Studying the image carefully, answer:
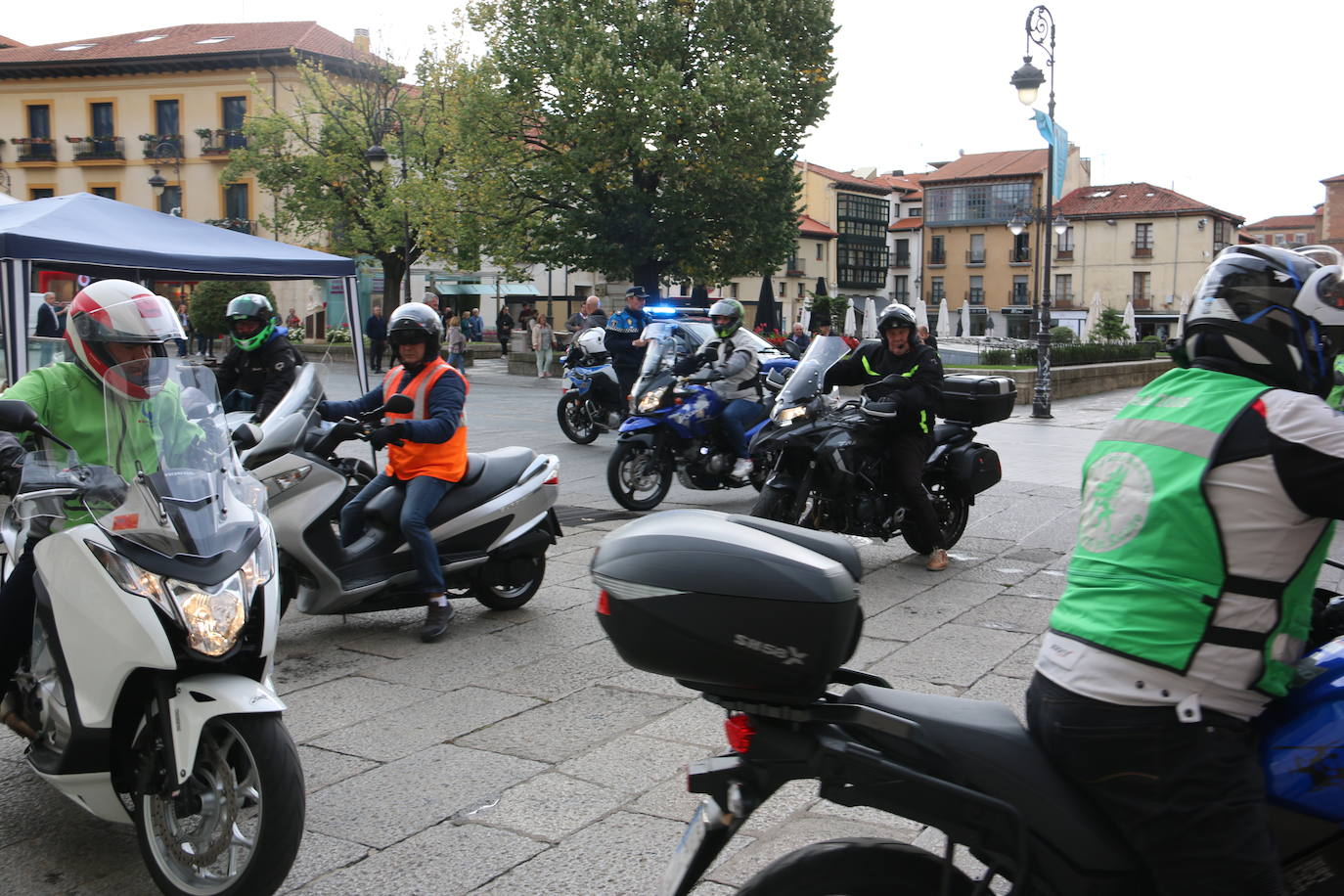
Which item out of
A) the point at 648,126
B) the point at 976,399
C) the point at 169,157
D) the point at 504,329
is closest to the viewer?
the point at 976,399

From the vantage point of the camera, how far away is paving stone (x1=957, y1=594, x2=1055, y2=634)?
609 centimetres

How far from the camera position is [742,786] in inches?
76.7

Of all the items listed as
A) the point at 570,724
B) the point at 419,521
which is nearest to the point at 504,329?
the point at 419,521

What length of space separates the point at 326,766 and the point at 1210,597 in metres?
3.14

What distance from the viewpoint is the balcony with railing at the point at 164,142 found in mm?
51188

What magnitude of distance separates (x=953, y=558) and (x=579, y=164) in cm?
2336

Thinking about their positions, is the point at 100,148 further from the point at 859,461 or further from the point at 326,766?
the point at 326,766

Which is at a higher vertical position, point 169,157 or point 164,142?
point 164,142

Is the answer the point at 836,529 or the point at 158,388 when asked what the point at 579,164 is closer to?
the point at 836,529

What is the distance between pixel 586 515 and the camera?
945 centimetres

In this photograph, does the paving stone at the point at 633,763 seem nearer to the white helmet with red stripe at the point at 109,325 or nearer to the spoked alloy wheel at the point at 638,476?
the white helmet with red stripe at the point at 109,325

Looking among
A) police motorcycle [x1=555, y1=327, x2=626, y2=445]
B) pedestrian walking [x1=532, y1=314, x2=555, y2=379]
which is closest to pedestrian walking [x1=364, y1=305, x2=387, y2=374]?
pedestrian walking [x1=532, y1=314, x2=555, y2=379]

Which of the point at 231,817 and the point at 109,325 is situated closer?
the point at 231,817

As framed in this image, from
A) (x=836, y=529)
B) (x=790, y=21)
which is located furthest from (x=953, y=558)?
(x=790, y=21)
